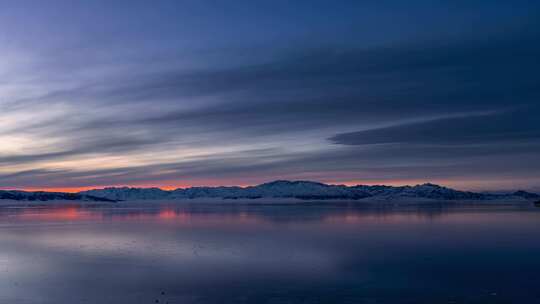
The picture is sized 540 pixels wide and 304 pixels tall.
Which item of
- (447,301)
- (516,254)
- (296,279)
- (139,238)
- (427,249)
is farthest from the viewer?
(139,238)

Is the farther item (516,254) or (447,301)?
(516,254)

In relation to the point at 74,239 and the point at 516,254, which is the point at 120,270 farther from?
the point at 516,254

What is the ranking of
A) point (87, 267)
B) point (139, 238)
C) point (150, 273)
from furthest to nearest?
1. point (139, 238)
2. point (87, 267)
3. point (150, 273)

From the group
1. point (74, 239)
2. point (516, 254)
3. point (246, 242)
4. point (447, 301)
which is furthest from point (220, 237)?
point (447, 301)

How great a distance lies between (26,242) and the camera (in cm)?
2641

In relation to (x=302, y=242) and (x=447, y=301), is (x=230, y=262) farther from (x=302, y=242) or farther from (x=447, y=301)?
(x=447, y=301)

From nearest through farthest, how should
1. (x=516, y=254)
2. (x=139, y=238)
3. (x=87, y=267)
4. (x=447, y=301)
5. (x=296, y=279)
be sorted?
1. (x=447, y=301)
2. (x=296, y=279)
3. (x=87, y=267)
4. (x=516, y=254)
5. (x=139, y=238)

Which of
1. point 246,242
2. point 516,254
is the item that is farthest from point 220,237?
point 516,254

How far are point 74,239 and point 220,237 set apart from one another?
8.36 meters

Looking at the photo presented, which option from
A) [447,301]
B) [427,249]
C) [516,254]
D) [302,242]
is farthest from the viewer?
[302,242]

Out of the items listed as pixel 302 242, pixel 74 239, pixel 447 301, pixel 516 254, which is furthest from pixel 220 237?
pixel 447 301

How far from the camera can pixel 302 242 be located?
81.8ft

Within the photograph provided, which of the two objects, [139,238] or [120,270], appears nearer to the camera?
[120,270]

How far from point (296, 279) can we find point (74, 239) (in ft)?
57.4
